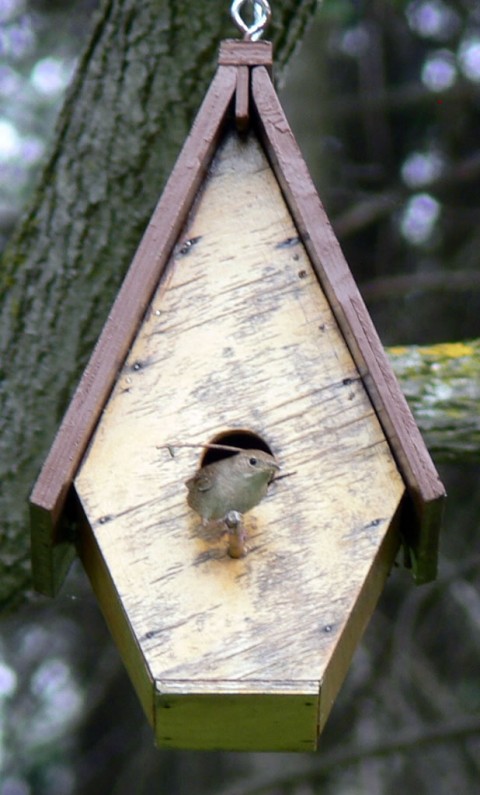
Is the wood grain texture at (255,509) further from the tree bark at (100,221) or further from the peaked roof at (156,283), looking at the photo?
the tree bark at (100,221)

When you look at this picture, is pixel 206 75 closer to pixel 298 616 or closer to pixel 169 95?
pixel 169 95

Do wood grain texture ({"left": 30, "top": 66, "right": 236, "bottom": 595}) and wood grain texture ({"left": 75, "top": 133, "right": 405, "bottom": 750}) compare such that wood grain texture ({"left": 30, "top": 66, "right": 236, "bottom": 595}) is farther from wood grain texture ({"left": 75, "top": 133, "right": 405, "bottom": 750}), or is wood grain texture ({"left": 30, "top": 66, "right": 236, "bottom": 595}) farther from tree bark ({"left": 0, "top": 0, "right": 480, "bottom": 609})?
tree bark ({"left": 0, "top": 0, "right": 480, "bottom": 609})

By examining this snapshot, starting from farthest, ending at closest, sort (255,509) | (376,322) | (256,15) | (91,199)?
(376,322) < (91,199) < (256,15) < (255,509)

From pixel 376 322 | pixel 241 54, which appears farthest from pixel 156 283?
pixel 376 322

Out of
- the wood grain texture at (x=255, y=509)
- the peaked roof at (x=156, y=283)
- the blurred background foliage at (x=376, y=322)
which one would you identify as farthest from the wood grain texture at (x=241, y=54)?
the blurred background foliage at (x=376, y=322)

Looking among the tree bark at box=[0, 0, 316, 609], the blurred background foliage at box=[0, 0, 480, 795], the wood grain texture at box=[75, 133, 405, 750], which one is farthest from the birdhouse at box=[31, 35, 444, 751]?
the blurred background foliage at box=[0, 0, 480, 795]

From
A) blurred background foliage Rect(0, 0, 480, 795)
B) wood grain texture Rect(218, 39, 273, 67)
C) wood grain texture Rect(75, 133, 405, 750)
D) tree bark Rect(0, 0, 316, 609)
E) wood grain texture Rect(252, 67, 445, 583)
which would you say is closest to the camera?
wood grain texture Rect(75, 133, 405, 750)

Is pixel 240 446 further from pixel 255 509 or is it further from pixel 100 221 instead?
pixel 100 221
